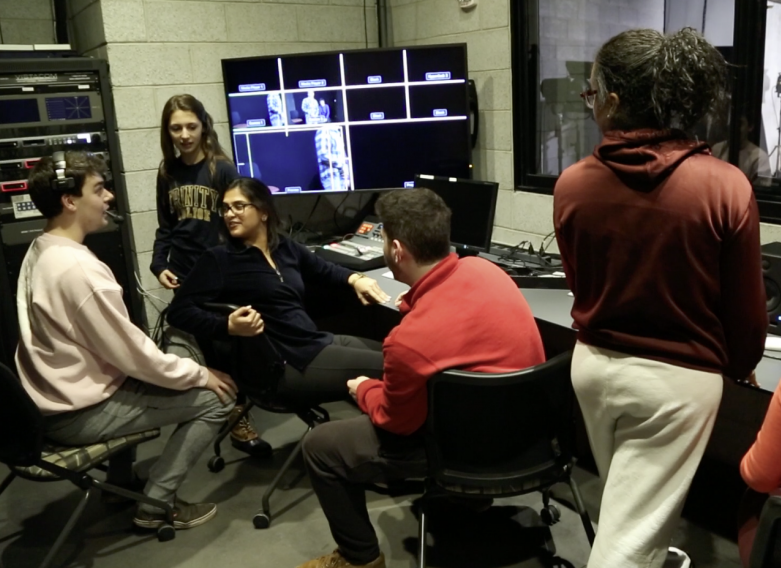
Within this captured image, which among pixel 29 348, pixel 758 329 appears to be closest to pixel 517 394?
pixel 758 329

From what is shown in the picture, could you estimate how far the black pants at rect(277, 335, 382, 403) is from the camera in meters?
2.38

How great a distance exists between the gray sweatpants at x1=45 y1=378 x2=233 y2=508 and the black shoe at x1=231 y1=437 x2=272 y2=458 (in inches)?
19.6

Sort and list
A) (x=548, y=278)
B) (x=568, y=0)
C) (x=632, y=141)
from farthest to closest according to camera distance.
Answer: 1. (x=568, y=0)
2. (x=548, y=278)
3. (x=632, y=141)

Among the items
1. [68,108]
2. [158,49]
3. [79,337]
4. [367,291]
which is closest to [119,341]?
[79,337]

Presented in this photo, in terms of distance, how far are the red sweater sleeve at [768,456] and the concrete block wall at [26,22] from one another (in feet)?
12.0

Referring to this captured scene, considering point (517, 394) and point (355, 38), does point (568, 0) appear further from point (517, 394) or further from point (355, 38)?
point (517, 394)

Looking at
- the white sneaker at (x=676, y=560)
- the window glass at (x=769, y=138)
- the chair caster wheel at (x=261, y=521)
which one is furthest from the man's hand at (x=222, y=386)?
the window glass at (x=769, y=138)

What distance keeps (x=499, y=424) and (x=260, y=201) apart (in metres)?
1.13

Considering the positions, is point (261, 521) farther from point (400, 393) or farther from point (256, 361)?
point (400, 393)

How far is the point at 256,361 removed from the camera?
2365mm

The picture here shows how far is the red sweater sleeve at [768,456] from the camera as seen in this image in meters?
1.20

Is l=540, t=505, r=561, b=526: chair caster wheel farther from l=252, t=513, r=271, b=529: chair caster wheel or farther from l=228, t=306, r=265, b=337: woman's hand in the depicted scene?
l=228, t=306, r=265, b=337: woman's hand

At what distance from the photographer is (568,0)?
10.3 ft

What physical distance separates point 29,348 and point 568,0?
2576 millimetres
